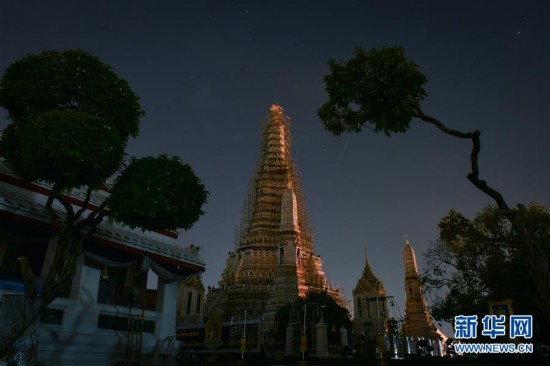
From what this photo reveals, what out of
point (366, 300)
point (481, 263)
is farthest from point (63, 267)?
point (366, 300)

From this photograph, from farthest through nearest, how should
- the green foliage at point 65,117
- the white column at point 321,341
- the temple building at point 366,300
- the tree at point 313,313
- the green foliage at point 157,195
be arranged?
the temple building at point 366,300
the tree at point 313,313
the white column at point 321,341
the green foliage at point 157,195
the green foliage at point 65,117

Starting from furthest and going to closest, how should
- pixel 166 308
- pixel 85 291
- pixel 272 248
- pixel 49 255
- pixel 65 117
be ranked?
pixel 272 248
pixel 166 308
pixel 85 291
pixel 49 255
pixel 65 117

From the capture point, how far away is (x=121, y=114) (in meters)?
13.9

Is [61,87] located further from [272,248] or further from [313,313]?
[272,248]

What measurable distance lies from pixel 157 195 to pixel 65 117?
335cm

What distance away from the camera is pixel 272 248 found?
7238cm

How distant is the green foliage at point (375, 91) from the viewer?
47.1ft

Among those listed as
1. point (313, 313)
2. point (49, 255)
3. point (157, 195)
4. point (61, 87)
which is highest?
point (61, 87)

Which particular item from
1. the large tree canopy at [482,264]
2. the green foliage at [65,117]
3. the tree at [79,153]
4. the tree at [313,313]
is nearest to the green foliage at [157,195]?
the tree at [79,153]

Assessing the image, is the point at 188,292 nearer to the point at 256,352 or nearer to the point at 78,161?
the point at 256,352

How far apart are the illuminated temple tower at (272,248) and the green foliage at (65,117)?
4671 centimetres

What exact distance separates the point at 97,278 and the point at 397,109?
13195mm

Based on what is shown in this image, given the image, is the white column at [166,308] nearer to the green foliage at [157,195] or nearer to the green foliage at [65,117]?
the green foliage at [157,195]

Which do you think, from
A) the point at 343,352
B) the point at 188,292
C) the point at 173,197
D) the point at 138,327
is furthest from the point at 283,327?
the point at 173,197
